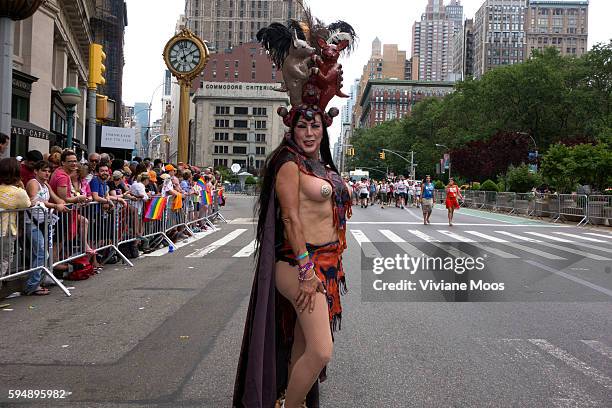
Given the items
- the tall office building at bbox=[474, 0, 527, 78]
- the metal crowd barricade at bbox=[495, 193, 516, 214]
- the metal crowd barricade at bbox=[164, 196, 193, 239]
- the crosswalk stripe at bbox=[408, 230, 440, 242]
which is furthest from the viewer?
the tall office building at bbox=[474, 0, 527, 78]

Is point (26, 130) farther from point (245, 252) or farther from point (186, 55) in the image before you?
point (186, 55)

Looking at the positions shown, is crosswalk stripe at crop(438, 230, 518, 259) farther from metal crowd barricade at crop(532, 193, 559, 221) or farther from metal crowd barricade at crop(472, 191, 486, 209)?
metal crowd barricade at crop(472, 191, 486, 209)

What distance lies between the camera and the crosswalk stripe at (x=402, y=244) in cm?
1370

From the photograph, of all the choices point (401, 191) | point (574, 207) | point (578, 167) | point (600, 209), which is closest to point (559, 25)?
point (401, 191)

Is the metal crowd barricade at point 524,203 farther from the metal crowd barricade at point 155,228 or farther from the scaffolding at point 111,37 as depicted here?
the scaffolding at point 111,37

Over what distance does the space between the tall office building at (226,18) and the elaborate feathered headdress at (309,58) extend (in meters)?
152

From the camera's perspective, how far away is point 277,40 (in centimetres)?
388

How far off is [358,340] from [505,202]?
32.4m

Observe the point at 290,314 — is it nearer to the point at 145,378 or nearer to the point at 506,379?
the point at 145,378

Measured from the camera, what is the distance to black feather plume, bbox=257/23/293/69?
3.87m

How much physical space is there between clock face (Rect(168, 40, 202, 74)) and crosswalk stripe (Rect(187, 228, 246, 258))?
9.05 meters

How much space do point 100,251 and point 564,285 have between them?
7.89 metres

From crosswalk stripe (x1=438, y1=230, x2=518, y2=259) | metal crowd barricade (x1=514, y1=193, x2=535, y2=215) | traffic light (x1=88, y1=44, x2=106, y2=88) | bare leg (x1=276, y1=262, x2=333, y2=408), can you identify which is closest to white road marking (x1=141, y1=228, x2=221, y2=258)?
traffic light (x1=88, y1=44, x2=106, y2=88)

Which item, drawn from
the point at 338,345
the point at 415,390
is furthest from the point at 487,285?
the point at 415,390
